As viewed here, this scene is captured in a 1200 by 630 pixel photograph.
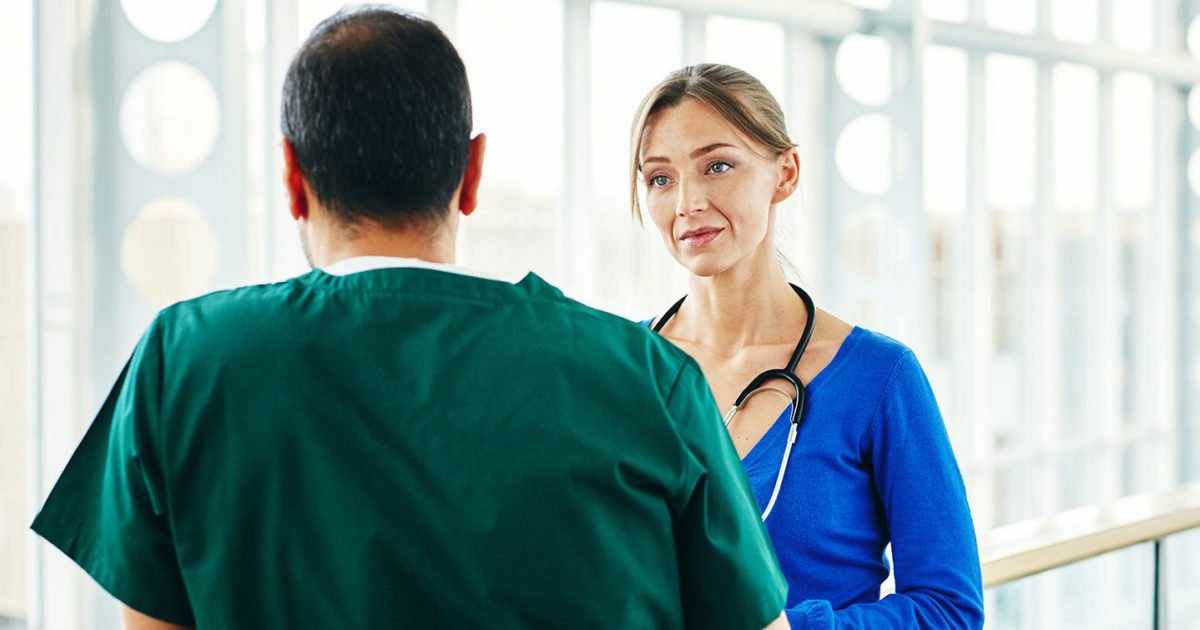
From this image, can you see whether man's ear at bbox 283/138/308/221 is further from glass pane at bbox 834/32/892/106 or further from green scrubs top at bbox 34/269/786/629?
glass pane at bbox 834/32/892/106

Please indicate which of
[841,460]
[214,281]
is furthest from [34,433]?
[841,460]

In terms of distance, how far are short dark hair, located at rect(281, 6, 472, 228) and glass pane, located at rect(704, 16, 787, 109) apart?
3456 millimetres

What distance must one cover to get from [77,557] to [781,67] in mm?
3841

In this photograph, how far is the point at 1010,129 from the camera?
5.53 m

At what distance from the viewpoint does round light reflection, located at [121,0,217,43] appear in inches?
91.7

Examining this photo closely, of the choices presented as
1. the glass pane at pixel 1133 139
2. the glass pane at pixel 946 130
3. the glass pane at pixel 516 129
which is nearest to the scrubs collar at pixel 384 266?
the glass pane at pixel 516 129

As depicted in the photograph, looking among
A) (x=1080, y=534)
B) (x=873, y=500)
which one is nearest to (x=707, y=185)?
(x=873, y=500)

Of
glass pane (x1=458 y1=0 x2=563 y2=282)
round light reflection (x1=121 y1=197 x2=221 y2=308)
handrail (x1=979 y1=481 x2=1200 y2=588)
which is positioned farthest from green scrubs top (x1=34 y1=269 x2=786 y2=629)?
glass pane (x1=458 y1=0 x2=563 y2=282)

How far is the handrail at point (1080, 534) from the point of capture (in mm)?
1549

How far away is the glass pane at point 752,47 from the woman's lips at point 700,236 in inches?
114

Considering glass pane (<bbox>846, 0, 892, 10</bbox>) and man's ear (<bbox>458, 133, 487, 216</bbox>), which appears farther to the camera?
glass pane (<bbox>846, 0, 892, 10</bbox>)

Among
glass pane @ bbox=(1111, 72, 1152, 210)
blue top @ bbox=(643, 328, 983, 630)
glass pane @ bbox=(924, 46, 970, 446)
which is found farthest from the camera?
glass pane @ bbox=(1111, 72, 1152, 210)

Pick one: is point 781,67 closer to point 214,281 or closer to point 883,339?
point 214,281

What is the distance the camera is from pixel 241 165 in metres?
2.43
